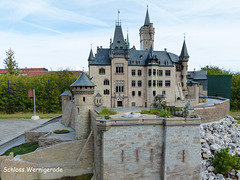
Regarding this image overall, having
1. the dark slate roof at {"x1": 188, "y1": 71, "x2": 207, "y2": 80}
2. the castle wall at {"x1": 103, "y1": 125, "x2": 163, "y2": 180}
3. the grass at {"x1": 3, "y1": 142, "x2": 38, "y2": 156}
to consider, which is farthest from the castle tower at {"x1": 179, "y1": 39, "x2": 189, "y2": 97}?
the grass at {"x1": 3, "y1": 142, "x2": 38, "y2": 156}

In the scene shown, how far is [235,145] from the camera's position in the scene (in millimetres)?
26641

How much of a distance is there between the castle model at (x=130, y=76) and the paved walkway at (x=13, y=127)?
61.2 ft

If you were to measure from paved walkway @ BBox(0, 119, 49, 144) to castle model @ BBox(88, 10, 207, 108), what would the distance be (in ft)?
61.2

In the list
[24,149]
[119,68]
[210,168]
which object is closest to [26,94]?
[24,149]

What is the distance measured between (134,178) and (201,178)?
7.40 m

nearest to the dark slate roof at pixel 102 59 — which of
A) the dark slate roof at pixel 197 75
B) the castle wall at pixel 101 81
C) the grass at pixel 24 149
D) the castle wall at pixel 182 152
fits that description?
the castle wall at pixel 101 81

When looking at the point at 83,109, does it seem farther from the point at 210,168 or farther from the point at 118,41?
the point at 210,168

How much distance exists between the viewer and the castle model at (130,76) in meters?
33.0

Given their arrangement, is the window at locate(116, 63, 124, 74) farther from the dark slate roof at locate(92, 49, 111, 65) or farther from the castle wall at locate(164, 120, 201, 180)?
the castle wall at locate(164, 120, 201, 180)

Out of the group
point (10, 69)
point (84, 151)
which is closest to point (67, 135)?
point (84, 151)

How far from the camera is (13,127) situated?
39.4 m

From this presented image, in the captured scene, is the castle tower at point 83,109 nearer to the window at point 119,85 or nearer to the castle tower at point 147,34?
the window at point 119,85

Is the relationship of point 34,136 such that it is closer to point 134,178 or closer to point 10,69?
point 134,178

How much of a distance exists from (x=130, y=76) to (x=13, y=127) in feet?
97.3
